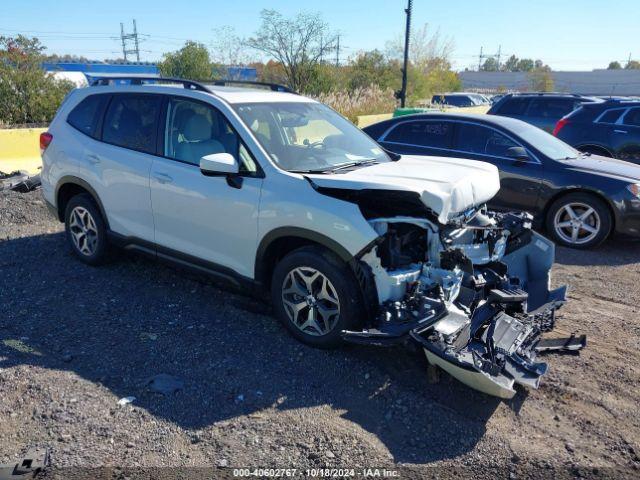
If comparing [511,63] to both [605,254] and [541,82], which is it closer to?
[541,82]

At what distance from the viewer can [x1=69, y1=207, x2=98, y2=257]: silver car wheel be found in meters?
5.75

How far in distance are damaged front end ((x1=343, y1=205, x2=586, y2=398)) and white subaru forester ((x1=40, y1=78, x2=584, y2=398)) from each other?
12mm

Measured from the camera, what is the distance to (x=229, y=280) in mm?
4559

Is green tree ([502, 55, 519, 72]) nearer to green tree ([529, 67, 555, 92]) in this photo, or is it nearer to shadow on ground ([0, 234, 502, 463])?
green tree ([529, 67, 555, 92])

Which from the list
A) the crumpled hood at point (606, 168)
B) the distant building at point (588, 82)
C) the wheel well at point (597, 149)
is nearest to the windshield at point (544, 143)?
the crumpled hood at point (606, 168)

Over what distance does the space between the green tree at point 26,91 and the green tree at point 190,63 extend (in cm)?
722

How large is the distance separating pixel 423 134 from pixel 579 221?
8.25 ft

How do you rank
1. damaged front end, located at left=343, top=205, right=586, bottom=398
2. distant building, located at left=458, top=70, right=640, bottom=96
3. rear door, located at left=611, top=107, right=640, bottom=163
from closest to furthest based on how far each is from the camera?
damaged front end, located at left=343, top=205, right=586, bottom=398
rear door, located at left=611, top=107, right=640, bottom=163
distant building, located at left=458, top=70, right=640, bottom=96

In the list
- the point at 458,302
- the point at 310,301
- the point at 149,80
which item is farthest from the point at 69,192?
the point at 458,302

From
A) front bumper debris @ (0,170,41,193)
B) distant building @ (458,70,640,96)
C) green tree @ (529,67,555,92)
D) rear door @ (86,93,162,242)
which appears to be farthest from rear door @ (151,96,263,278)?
green tree @ (529,67,555,92)

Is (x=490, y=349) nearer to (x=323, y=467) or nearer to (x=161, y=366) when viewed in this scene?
(x=323, y=467)

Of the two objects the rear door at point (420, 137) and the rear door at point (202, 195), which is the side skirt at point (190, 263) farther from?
the rear door at point (420, 137)

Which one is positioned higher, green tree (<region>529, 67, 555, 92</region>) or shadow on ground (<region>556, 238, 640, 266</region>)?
green tree (<region>529, 67, 555, 92</region>)

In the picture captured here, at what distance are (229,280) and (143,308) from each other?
0.98m
